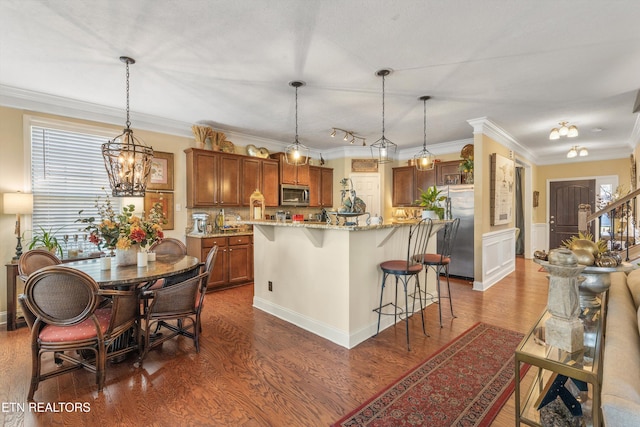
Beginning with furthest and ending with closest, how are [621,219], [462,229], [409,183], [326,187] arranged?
[326,187] < [409,183] < [462,229] < [621,219]

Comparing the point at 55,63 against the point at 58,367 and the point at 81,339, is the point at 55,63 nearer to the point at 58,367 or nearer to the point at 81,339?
the point at 81,339

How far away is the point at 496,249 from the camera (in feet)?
17.2

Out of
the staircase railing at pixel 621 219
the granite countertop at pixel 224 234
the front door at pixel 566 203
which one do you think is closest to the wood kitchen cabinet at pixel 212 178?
the granite countertop at pixel 224 234

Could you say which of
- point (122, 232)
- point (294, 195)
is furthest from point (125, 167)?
point (294, 195)

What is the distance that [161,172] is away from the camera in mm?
4641

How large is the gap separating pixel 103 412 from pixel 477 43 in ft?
12.6

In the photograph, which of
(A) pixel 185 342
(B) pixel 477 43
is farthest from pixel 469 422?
(B) pixel 477 43

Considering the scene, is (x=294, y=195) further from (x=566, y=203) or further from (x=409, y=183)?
(x=566, y=203)

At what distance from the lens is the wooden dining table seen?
7.44ft

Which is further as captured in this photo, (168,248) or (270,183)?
(270,183)

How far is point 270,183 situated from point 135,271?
11.5 ft

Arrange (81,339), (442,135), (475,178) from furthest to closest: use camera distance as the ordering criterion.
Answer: (442,135)
(475,178)
(81,339)

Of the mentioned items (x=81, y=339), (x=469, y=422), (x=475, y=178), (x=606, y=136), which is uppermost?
(x=606, y=136)

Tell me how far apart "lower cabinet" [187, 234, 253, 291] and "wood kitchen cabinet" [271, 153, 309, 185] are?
1566mm
